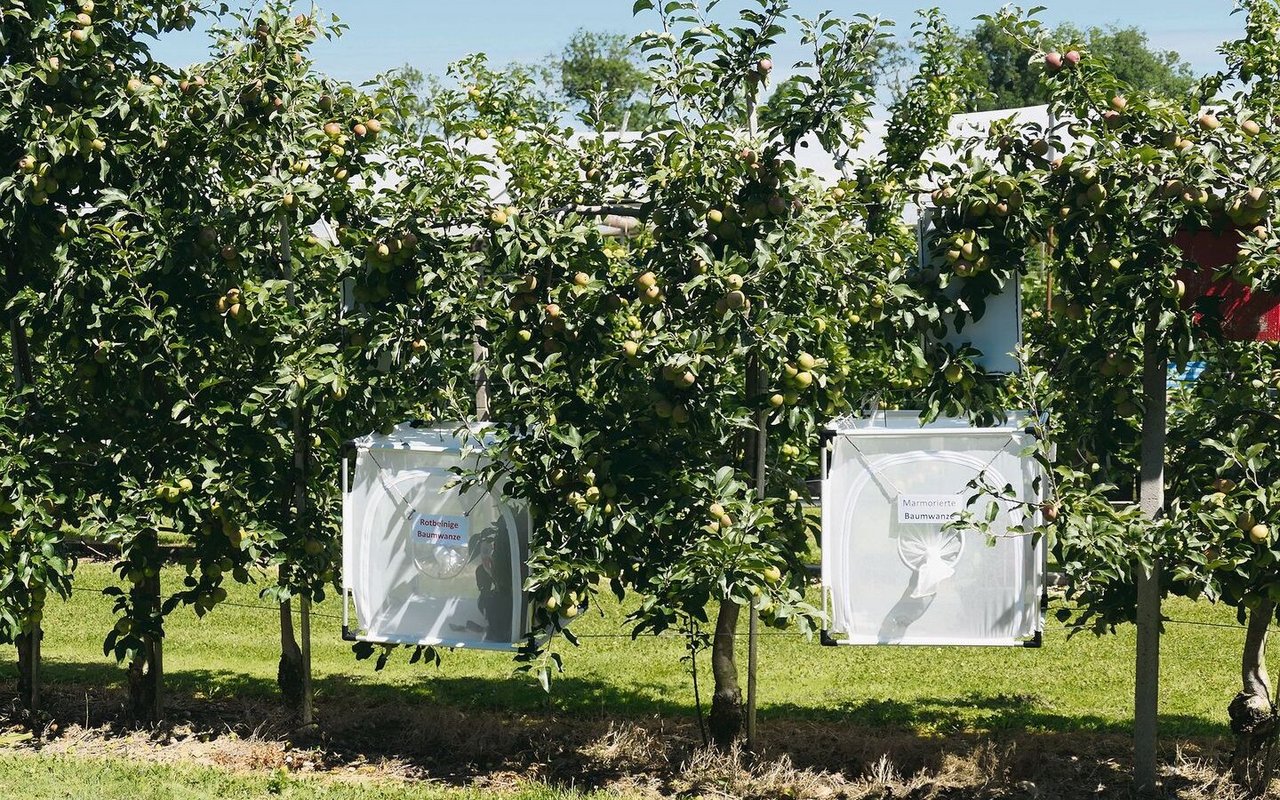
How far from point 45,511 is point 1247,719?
5.32m

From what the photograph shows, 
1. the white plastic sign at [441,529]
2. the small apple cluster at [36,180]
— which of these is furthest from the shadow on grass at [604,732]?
the small apple cluster at [36,180]

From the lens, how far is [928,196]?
5504 mm

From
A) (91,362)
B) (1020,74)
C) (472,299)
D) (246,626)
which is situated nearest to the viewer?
(472,299)

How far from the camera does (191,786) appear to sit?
18.9ft

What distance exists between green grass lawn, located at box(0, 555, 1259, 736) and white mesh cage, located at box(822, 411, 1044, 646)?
1.44 m

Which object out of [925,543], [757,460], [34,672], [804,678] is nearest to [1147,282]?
[925,543]

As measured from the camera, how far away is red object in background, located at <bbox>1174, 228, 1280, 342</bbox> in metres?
4.98

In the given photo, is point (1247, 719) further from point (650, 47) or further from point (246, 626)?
point (246, 626)

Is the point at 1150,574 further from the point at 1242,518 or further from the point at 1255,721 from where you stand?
the point at 1255,721

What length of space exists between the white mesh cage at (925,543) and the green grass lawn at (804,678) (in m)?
1.44

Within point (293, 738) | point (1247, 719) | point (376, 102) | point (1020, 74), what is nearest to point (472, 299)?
point (376, 102)

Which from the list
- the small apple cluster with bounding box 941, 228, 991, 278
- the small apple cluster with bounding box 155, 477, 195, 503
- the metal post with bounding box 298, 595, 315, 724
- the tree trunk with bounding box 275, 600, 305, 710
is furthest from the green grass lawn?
the small apple cluster with bounding box 941, 228, 991, 278

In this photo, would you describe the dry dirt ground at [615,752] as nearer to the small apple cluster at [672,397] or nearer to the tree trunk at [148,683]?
the tree trunk at [148,683]

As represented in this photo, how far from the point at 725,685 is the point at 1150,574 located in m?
1.90
